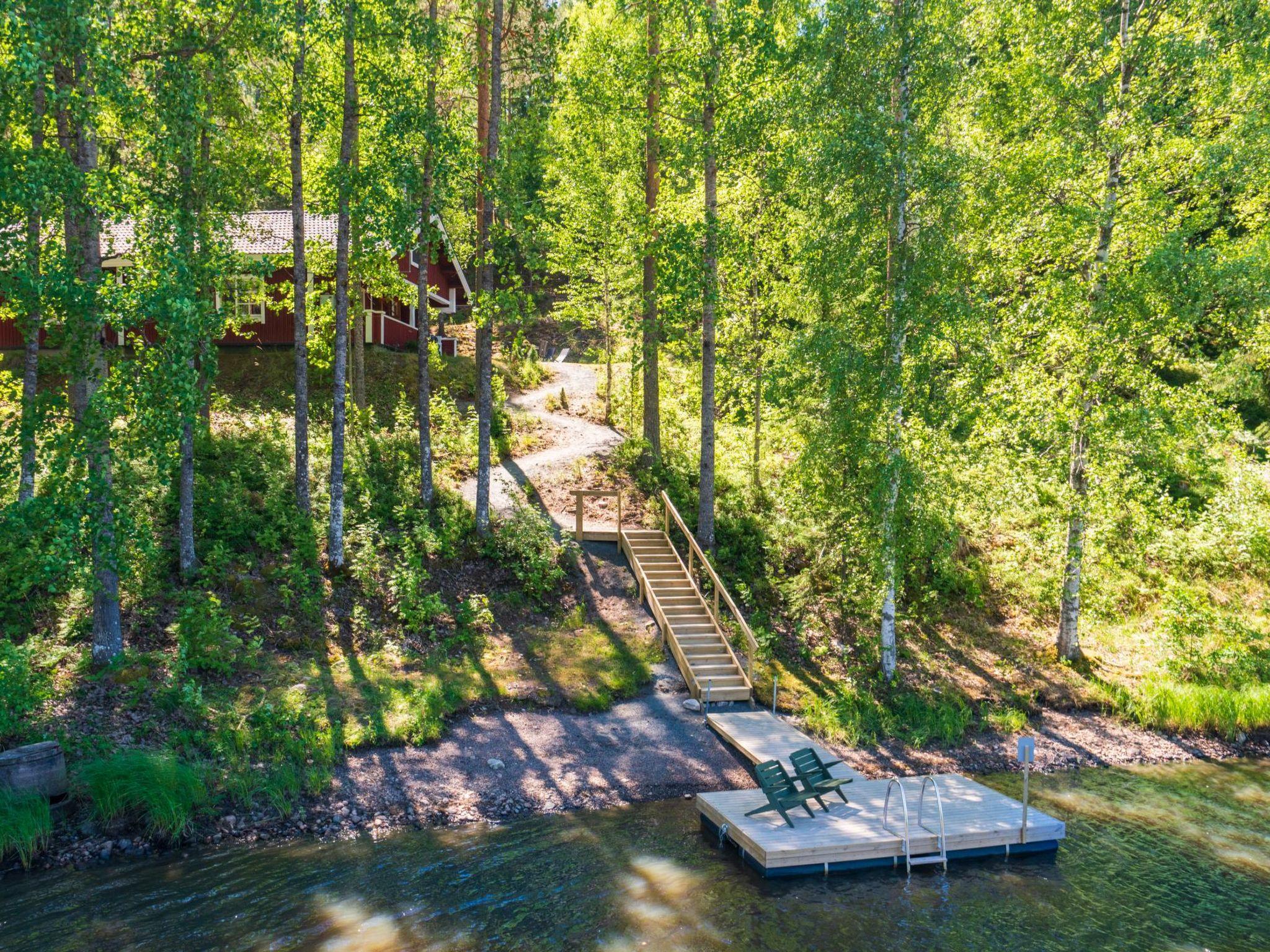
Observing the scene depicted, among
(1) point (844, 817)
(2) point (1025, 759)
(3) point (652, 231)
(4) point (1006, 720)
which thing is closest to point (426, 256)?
(3) point (652, 231)

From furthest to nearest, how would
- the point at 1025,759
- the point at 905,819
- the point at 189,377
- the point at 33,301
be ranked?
the point at 189,377, the point at 1025,759, the point at 905,819, the point at 33,301

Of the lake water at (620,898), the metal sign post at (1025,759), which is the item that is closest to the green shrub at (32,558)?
the lake water at (620,898)

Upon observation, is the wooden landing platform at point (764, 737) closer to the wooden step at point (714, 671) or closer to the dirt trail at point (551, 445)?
the wooden step at point (714, 671)

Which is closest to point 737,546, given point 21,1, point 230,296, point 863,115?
point 863,115

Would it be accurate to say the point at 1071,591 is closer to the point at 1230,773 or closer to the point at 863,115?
the point at 1230,773

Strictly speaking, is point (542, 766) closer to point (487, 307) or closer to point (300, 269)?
point (487, 307)

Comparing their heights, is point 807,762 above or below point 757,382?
below

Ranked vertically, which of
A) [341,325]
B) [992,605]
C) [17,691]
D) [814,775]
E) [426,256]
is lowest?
[814,775]
